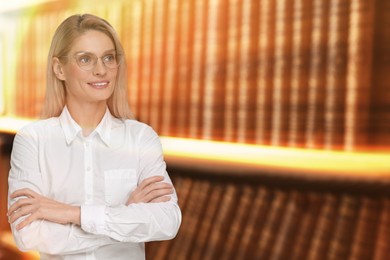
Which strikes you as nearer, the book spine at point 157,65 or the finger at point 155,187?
the finger at point 155,187

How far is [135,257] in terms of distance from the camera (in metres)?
0.99

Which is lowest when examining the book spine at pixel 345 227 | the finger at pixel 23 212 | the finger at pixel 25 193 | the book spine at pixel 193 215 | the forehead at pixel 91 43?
the book spine at pixel 193 215

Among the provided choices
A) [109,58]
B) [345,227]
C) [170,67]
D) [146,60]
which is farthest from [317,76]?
[146,60]

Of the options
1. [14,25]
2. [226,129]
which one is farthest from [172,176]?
[14,25]

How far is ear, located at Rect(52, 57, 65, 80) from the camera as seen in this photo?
0.97 metres

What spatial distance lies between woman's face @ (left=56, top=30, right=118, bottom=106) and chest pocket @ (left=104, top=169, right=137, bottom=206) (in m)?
0.12

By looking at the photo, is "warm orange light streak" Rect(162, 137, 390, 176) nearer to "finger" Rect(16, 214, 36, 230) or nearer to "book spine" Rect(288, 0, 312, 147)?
"book spine" Rect(288, 0, 312, 147)

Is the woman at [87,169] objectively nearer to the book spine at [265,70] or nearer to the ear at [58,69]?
the ear at [58,69]

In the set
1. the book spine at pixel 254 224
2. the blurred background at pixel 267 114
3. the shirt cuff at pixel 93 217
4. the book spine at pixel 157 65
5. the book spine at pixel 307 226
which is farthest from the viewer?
the book spine at pixel 157 65

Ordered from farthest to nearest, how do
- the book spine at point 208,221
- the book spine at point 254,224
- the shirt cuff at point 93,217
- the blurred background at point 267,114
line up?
the book spine at point 208,221
the book spine at point 254,224
the blurred background at point 267,114
the shirt cuff at point 93,217

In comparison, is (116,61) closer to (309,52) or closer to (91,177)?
(91,177)

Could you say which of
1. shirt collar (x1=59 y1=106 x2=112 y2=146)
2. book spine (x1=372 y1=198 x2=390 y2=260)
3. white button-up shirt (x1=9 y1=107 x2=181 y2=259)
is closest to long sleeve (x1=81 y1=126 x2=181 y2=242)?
white button-up shirt (x1=9 y1=107 x2=181 y2=259)

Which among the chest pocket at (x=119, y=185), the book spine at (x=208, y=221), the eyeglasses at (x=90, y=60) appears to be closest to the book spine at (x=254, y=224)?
the book spine at (x=208, y=221)

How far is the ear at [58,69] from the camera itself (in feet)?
3.18
